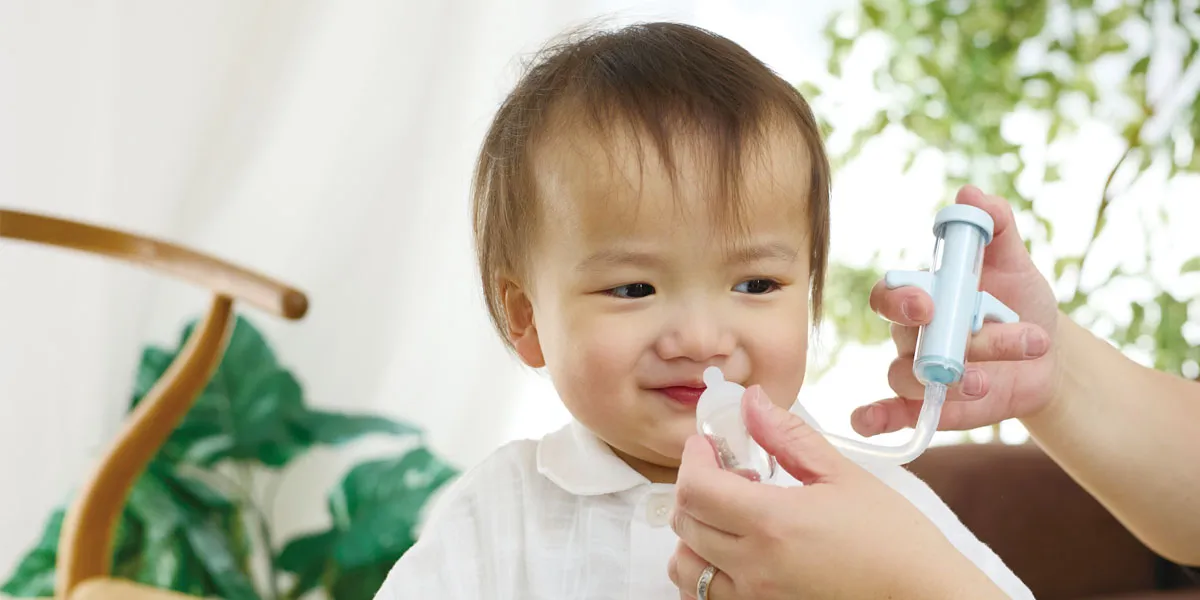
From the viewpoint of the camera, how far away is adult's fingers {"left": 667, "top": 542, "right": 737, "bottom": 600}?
29.7 inches

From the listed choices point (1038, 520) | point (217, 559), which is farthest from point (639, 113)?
point (217, 559)

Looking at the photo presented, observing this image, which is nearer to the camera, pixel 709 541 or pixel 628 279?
pixel 709 541

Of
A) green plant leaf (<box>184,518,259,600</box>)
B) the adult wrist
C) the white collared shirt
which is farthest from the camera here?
green plant leaf (<box>184,518,259,600</box>)

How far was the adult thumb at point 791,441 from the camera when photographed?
74cm

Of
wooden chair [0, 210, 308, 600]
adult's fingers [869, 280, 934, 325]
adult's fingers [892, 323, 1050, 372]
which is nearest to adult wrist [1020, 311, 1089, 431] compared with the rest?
adult's fingers [892, 323, 1050, 372]

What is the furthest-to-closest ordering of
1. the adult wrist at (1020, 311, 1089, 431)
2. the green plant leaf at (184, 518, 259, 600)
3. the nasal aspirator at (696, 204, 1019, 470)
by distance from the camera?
the green plant leaf at (184, 518, 259, 600) → the adult wrist at (1020, 311, 1089, 431) → the nasal aspirator at (696, 204, 1019, 470)

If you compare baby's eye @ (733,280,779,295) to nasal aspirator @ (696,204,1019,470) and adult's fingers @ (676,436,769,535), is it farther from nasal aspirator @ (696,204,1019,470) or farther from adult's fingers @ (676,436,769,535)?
adult's fingers @ (676,436,769,535)

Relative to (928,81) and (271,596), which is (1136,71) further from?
(271,596)

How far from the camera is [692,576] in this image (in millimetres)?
772

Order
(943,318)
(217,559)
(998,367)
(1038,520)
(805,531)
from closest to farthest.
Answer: (805,531) → (943,318) → (998,367) → (1038,520) → (217,559)

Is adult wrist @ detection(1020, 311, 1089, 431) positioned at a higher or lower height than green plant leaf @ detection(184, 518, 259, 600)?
higher

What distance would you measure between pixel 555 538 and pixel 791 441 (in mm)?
314

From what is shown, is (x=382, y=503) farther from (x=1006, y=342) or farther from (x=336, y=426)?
(x=1006, y=342)

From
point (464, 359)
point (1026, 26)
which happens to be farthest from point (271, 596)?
point (1026, 26)
